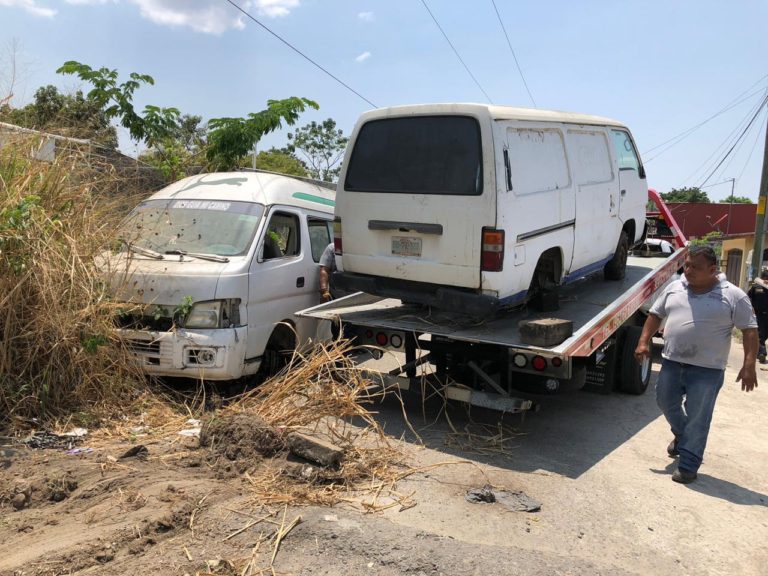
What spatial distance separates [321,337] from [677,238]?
20.6 ft

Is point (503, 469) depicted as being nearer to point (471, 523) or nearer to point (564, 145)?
point (471, 523)

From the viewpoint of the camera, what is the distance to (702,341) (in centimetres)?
501

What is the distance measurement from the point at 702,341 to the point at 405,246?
254 cm

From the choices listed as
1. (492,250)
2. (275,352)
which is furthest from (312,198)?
(492,250)

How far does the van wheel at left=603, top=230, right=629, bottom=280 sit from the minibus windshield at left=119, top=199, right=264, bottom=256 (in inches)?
169

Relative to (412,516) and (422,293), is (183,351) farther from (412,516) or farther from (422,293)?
(412,516)

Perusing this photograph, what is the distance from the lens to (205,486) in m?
4.21

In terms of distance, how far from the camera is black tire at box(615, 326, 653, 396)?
718 cm

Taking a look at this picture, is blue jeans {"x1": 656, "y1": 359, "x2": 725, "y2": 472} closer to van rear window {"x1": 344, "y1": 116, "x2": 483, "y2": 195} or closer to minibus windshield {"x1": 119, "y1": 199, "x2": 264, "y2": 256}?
van rear window {"x1": 344, "y1": 116, "x2": 483, "y2": 195}

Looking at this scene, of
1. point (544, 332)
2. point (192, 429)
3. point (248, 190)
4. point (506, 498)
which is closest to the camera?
point (506, 498)

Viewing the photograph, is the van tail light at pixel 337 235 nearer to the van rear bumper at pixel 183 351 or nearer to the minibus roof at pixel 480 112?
the minibus roof at pixel 480 112

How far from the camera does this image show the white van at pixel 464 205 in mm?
5477

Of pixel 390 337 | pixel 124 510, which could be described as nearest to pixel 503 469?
pixel 390 337

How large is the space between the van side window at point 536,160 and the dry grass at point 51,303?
144 inches
